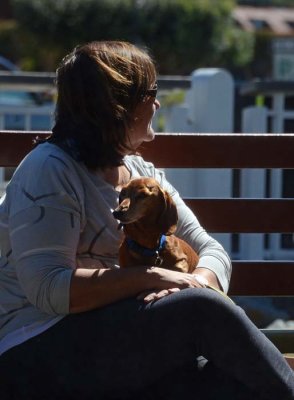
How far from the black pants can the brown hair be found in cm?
50

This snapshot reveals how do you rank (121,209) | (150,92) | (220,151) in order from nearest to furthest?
(121,209) < (150,92) < (220,151)

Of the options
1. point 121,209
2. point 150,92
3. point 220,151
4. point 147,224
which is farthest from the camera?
point 220,151

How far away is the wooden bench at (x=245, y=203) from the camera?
12.8 ft

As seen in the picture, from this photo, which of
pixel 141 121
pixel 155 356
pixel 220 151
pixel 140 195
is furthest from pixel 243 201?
pixel 155 356

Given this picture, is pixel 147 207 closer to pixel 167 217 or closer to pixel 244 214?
pixel 167 217

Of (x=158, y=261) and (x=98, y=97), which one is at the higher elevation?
(x=98, y=97)

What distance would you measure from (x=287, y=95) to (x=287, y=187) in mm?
1354

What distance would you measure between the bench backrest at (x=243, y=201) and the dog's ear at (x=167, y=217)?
88 centimetres

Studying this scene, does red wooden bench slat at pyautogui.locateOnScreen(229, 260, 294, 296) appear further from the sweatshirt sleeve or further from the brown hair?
the sweatshirt sleeve

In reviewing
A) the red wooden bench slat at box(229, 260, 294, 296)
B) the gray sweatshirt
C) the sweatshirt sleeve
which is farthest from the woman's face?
the red wooden bench slat at box(229, 260, 294, 296)

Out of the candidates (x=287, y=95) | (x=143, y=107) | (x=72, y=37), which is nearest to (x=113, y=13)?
(x=72, y=37)

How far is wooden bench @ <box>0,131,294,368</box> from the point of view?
12.8ft

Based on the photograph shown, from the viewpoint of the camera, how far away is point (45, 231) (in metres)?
2.91

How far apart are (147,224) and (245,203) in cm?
107
